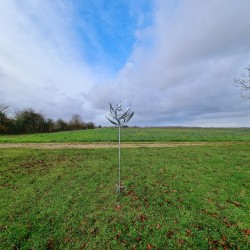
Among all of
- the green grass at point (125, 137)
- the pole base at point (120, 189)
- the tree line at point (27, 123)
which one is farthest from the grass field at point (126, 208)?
the tree line at point (27, 123)

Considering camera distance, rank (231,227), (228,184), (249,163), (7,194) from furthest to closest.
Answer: (249,163)
(228,184)
(7,194)
(231,227)

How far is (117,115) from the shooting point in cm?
672

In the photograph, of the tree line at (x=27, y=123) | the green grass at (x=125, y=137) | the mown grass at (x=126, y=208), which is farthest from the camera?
the tree line at (x=27, y=123)

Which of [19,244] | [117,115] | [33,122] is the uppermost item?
[33,122]

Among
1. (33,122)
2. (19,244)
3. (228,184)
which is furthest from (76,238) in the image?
(33,122)

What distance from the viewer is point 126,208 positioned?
6.21 meters

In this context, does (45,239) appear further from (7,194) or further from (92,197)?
(7,194)

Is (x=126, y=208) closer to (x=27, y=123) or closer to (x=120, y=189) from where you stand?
(x=120, y=189)

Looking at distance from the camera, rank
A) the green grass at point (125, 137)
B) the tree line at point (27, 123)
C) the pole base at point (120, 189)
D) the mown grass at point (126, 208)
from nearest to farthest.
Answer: the mown grass at point (126, 208)
the pole base at point (120, 189)
the green grass at point (125, 137)
the tree line at point (27, 123)

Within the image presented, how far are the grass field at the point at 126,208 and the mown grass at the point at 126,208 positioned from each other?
3cm

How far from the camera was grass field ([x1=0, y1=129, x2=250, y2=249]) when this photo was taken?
4.88m

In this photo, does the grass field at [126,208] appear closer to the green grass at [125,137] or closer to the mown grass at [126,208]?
the mown grass at [126,208]

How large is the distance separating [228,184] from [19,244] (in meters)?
8.27

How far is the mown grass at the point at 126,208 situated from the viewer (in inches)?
192
